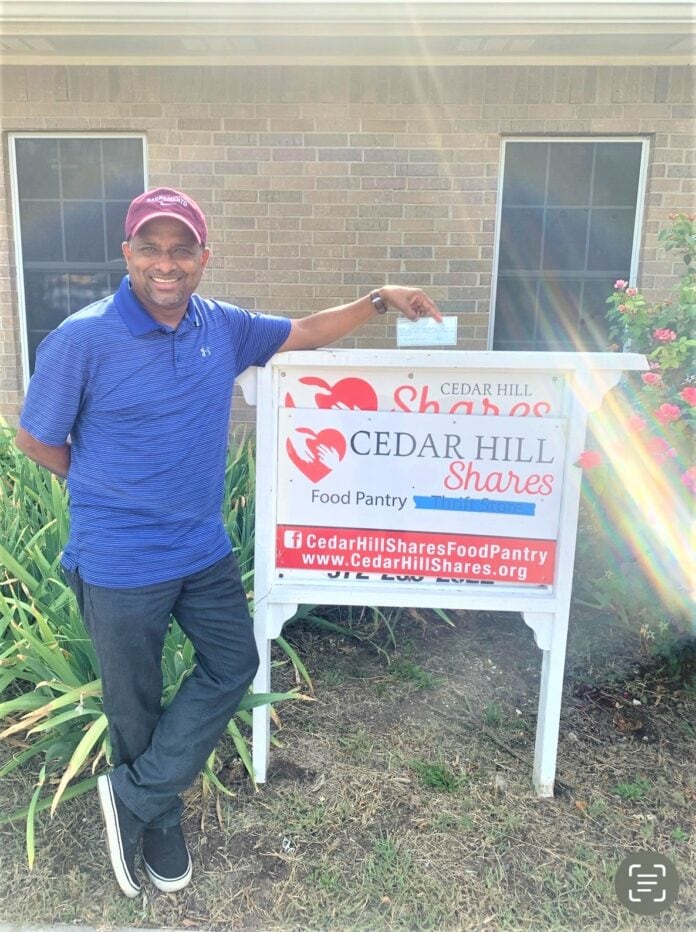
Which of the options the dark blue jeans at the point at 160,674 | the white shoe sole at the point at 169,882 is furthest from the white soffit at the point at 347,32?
the white shoe sole at the point at 169,882

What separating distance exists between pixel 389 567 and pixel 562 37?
3853 mm

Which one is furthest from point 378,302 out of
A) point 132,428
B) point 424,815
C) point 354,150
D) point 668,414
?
point 354,150

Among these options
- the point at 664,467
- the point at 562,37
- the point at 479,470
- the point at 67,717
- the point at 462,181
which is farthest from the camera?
the point at 462,181

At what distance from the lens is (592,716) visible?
10.3 ft

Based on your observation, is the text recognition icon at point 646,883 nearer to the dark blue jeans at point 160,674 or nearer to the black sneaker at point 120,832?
the dark blue jeans at point 160,674

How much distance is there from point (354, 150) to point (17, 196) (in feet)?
8.49

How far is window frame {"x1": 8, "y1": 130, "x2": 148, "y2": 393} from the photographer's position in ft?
17.5

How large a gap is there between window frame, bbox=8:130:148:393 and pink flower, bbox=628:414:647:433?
4.07 meters

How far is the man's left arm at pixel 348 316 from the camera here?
2490mm

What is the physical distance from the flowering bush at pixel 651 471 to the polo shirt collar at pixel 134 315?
174cm

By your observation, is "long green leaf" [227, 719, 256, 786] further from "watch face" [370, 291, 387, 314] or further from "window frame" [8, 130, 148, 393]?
"window frame" [8, 130, 148, 393]

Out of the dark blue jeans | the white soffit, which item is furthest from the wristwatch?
the white soffit

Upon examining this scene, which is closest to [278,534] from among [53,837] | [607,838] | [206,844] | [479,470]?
[479,470]

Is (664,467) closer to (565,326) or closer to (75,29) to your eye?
(565,326)
